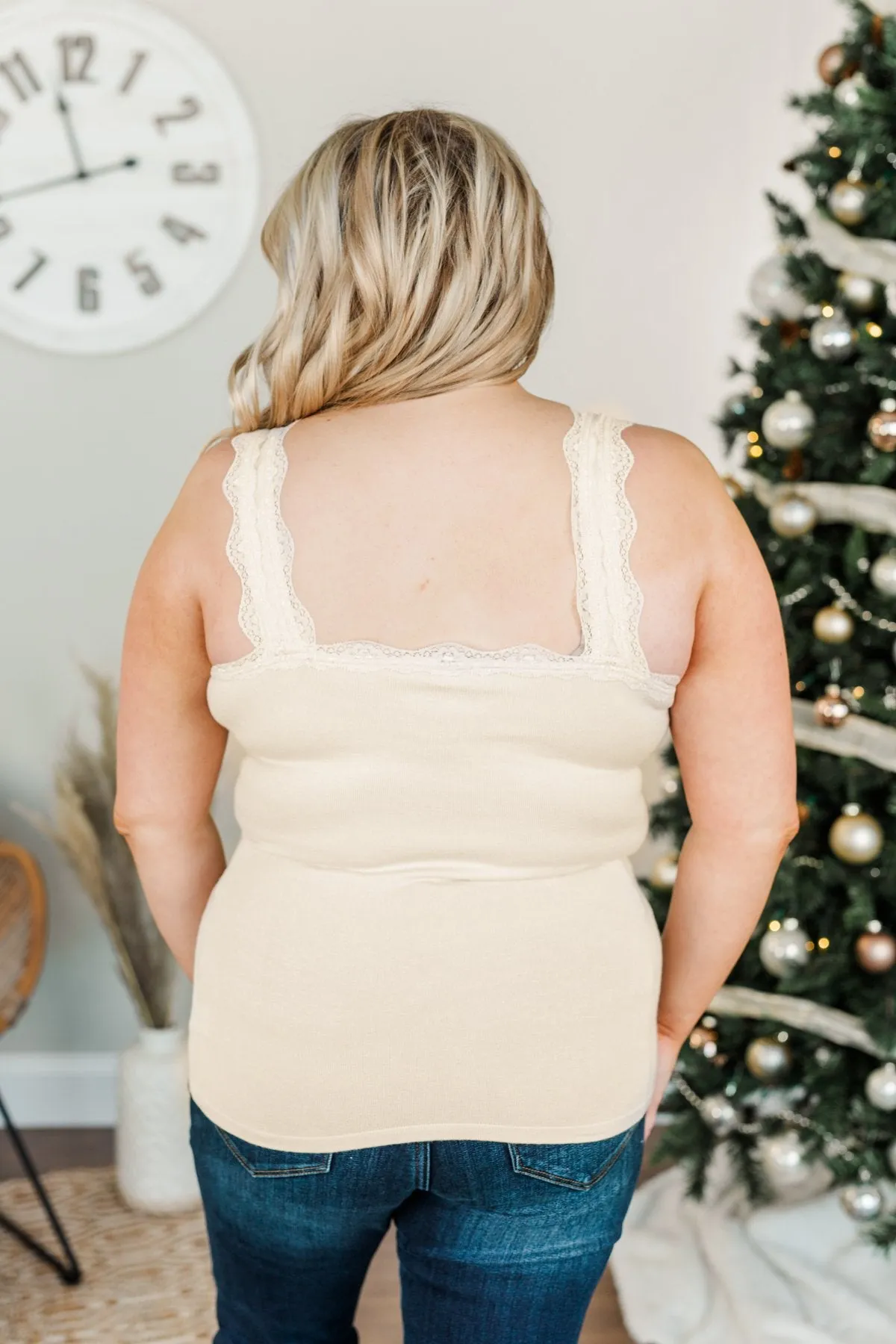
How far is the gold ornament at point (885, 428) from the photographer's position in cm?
175

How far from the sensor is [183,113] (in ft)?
8.00

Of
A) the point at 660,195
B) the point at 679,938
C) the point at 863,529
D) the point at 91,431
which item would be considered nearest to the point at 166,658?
the point at 679,938

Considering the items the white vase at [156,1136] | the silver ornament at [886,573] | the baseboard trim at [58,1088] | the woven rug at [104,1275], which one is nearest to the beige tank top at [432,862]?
the silver ornament at [886,573]

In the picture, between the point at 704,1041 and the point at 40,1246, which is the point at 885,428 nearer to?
the point at 704,1041

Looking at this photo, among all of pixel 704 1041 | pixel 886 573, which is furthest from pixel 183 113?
pixel 704 1041

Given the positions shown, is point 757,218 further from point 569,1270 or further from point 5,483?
point 569,1270

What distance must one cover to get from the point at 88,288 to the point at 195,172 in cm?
31

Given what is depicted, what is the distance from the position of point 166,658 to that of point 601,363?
1.77 meters

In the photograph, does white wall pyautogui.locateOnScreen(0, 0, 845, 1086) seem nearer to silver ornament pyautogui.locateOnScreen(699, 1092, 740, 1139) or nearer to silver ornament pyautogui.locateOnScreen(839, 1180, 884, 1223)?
silver ornament pyautogui.locateOnScreen(699, 1092, 740, 1139)

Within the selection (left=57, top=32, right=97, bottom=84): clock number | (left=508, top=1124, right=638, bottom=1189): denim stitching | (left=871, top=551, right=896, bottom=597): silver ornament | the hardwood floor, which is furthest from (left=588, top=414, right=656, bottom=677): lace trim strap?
(left=57, top=32, right=97, bottom=84): clock number

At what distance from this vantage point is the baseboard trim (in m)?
2.72

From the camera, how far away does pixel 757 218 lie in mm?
2537

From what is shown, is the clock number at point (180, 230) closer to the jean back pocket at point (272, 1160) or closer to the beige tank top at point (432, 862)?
the beige tank top at point (432, 862)

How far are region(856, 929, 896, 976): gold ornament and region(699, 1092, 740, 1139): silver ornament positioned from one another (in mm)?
372
